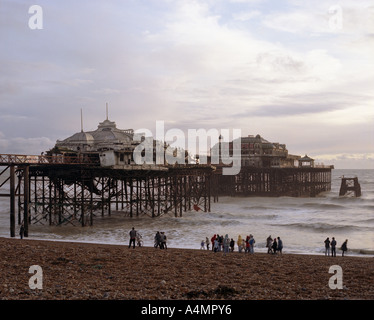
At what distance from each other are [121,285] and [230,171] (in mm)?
61531

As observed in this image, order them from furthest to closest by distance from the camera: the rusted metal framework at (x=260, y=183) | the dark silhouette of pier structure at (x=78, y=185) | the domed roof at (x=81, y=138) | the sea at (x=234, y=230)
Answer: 1. the rusted metal framework at (x=260, y=183)
2. the domed roof at (x=81, y=138)
3. the dark silhouette of pier structure at (x=78, y=185)
4. the sea at (x=234, y=230)

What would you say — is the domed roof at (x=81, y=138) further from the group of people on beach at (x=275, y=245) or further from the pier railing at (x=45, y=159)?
the group of people on beach at (x=275, y=245)

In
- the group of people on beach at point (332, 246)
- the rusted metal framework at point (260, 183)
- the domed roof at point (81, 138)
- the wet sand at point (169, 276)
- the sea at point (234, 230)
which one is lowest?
the sea at point (234, 230)

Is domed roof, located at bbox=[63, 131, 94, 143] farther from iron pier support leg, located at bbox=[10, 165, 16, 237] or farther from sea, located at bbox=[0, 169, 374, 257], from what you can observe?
iron pier support leg, located at bbox=[10, 165, 16, 237]

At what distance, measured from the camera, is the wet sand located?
12.6 metres

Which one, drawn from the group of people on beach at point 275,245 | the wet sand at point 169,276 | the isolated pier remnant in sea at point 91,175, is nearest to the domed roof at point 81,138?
the isolated pier remnant in sea at point 91,175

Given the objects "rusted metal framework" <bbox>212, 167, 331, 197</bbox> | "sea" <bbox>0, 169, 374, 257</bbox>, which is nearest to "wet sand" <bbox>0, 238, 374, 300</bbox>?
"sea" <bbox>0, 169, 374, 257</bbox>

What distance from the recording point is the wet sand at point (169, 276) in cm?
1258

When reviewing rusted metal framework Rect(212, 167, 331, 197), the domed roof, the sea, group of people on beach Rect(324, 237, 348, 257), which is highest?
the domed roof

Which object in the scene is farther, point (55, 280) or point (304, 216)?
point (304, 216)

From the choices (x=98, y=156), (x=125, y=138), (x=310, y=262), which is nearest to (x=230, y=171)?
(x=125, y=138)
